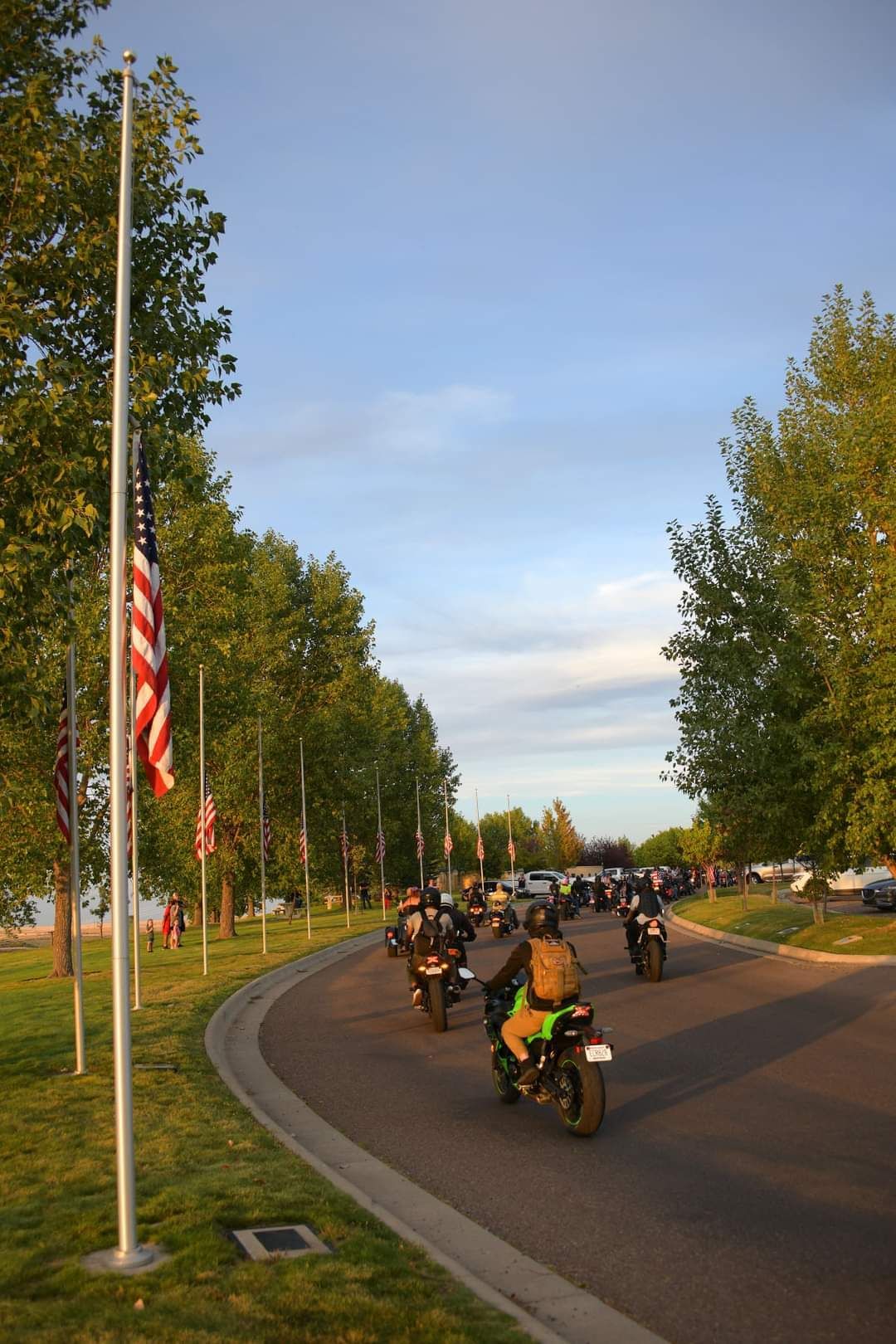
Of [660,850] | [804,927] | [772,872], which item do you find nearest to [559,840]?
[660,850]

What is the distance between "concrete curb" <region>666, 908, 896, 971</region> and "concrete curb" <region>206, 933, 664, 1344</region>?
509 inches

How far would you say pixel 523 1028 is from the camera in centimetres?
1006

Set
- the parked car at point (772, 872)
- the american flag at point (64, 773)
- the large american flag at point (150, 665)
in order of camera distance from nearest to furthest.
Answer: the large american flag at point (150, 665), the american flag at point (64, 773), the parked car at point (772, 872)

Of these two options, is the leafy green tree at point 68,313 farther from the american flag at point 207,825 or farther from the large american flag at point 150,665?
the american flag at point 207,825

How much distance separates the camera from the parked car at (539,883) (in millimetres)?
66938

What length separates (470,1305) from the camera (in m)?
5.30

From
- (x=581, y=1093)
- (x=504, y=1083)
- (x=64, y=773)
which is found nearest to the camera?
(x=581, y=1093)

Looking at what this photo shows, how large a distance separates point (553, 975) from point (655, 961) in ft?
37.6

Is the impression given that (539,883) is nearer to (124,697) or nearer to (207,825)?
(207,825)

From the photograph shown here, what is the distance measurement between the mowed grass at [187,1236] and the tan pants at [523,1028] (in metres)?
1.89

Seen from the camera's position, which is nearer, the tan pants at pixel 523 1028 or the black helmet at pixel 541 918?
the tan pants at pixel 523 1028

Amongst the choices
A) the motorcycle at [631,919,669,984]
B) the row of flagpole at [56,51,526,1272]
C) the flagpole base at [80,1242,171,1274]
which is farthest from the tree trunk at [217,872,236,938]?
the flagpole base at [80,1242,171,1274]

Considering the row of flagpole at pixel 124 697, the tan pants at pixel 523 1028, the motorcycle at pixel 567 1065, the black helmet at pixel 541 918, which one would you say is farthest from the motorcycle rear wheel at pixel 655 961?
the row of flagpole at pixel 124 697

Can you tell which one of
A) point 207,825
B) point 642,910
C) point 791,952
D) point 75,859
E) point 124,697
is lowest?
point 791,952
